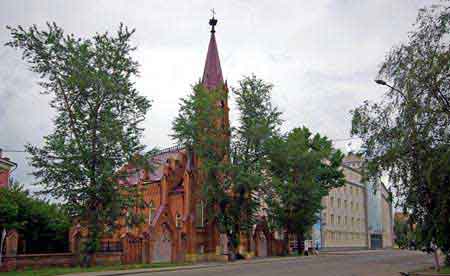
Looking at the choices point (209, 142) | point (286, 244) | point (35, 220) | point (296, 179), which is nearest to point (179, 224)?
point (209, 142)

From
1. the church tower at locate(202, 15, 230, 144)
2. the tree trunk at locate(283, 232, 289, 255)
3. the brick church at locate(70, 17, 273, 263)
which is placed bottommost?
the tree trunk at locate(283, 232, 289, 255)

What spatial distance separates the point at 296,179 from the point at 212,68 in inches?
571

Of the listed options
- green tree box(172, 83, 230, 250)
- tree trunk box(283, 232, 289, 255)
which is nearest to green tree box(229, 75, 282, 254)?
green tree box(172, 83, 230, 250)

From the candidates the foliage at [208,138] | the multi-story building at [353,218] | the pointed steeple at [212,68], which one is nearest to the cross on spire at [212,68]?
the pointed steeple at [212,68]

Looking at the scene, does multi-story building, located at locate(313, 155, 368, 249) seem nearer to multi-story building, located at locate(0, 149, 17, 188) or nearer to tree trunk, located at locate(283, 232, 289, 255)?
tree trunk, located at locate(283, 232, 289, 255)

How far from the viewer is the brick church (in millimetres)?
39219

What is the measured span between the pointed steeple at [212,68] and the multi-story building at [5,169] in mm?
19973

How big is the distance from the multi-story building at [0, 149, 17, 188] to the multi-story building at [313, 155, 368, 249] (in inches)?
1788

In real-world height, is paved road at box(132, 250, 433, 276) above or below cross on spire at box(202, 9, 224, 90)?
below

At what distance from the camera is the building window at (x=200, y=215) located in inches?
1884

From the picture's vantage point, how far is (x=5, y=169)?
4138 centimetres

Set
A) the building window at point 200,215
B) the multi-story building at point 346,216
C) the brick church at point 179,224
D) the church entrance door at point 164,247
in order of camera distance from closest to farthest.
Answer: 1. the brick church at point 179,224
2. the church entrance door at point 164,247
3. the building window at point 200,215
4. the multi-story building at point 346,216

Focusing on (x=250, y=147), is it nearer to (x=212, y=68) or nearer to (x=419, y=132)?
(x=212, y=68)

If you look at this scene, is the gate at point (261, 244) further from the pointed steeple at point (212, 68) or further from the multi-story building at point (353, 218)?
the multi-story building at point (353, 218)
